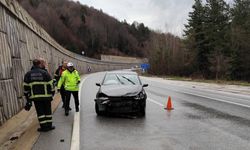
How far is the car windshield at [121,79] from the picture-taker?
10.9m

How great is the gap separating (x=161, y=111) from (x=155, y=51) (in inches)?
2342

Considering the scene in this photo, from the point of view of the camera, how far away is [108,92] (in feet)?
31.7

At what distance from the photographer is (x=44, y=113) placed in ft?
26.0

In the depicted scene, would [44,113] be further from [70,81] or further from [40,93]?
[70,81]

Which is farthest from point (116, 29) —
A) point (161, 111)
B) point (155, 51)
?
point (161, 111)

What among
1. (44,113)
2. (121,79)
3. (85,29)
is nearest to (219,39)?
(121,79)

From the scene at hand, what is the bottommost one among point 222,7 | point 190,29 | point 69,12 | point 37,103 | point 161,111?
point 161,111

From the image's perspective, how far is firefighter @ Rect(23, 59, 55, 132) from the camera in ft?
25.5

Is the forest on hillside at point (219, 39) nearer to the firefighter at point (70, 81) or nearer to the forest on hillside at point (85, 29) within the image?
the firefighter at point (70, 81)

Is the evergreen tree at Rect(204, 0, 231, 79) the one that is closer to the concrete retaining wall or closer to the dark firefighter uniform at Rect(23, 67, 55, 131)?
the concrete retaining wall

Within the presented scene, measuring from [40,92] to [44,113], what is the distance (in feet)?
1.96

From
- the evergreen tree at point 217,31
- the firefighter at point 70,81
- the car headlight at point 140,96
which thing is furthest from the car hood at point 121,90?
the evergreen tree at point 217,31

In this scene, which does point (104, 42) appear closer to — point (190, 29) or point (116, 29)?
point (116, 29)

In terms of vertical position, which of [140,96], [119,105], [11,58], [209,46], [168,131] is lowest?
[168,131]
